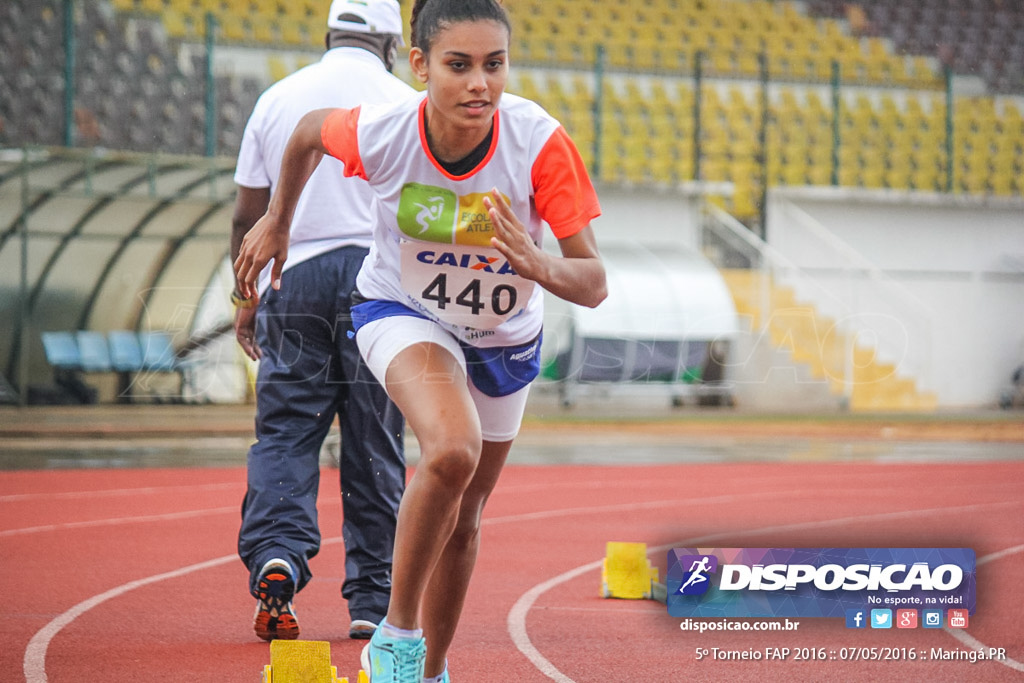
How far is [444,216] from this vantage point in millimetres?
3557

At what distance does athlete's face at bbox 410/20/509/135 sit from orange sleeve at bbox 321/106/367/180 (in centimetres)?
27

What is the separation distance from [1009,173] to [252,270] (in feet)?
83.1

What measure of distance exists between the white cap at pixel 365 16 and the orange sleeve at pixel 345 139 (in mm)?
1313

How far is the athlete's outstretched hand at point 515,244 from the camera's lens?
3.29 m

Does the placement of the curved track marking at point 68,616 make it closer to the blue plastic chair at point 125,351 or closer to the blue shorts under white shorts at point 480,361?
the blue shorts under white shorts at point 480,361

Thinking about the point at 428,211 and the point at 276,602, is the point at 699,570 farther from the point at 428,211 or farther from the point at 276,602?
the point at 428,211

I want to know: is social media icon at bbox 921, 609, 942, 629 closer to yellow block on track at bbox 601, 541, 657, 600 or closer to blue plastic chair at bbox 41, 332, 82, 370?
yellow block on track at bbox 601, 541, 657, 600

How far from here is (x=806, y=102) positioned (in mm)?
26094

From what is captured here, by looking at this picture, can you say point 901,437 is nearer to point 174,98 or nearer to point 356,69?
point 174,98

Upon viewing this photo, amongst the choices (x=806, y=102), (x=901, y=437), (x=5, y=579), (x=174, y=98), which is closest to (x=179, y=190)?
(x=174, y=98)

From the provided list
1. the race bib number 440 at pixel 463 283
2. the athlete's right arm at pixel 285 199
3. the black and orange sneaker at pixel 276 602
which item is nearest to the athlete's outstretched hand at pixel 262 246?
the athlete's right arm at pixel 285 199

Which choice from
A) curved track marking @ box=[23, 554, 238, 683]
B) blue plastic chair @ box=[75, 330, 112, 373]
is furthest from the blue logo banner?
blue plastic chair @ box=[75, 330, 112, 373]

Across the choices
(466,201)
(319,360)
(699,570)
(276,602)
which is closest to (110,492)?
(319,360)

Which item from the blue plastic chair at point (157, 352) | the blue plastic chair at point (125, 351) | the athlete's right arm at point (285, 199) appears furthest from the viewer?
the blue plastic chair at point (157, 352)
